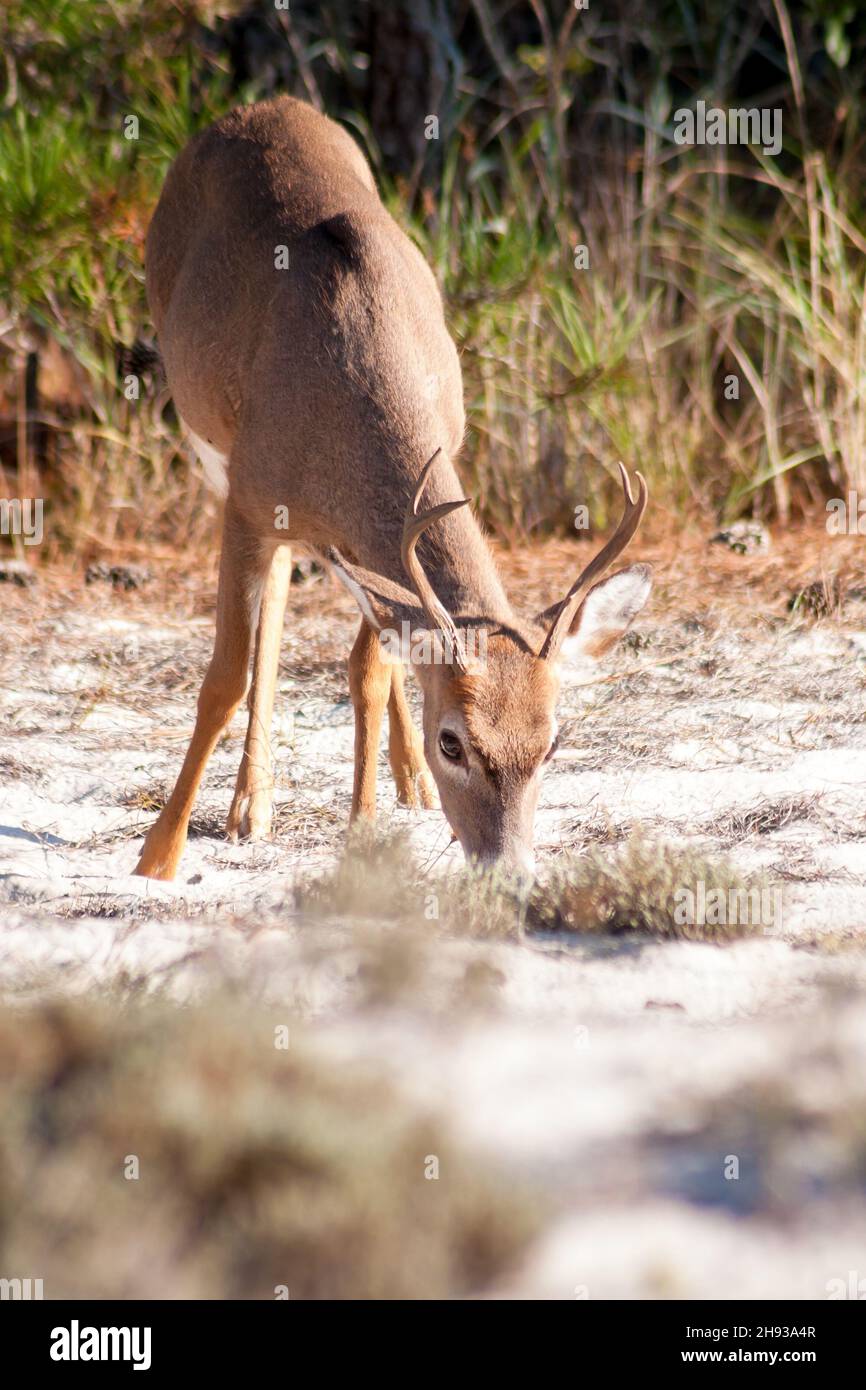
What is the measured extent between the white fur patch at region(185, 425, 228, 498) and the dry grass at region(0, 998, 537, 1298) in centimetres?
326

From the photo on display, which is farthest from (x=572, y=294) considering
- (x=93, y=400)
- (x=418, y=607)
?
(x=418, y=607)

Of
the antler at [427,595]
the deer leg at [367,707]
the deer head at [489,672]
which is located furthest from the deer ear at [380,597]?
the deer leg at [367,707]

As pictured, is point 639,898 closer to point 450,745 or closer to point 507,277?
point 450,745

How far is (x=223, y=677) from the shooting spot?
555cm

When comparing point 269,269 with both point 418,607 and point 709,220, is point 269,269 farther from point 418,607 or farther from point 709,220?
point 709,220

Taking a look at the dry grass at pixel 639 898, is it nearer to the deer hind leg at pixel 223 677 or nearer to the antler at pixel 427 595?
the antler at pixel 427 595

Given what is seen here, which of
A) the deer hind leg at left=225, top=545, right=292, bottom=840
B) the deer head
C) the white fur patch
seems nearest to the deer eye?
the deer head

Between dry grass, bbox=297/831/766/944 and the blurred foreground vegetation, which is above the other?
the blurred foreground vegetation

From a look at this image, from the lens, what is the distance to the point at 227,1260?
2617mm

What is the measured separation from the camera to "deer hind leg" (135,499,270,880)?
5.45 m

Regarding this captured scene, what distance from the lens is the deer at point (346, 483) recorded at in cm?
452

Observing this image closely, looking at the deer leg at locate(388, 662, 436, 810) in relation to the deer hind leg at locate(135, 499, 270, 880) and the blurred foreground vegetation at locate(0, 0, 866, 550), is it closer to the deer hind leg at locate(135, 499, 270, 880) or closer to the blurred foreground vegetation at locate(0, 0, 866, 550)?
the deer hind leg at locate(135, 499, 270, 880)

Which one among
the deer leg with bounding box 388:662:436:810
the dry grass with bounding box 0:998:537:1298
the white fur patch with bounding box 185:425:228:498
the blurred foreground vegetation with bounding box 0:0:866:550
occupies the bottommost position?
the dry grass with bounding box 0:998:537:1298

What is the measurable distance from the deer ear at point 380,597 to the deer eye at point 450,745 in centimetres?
30
